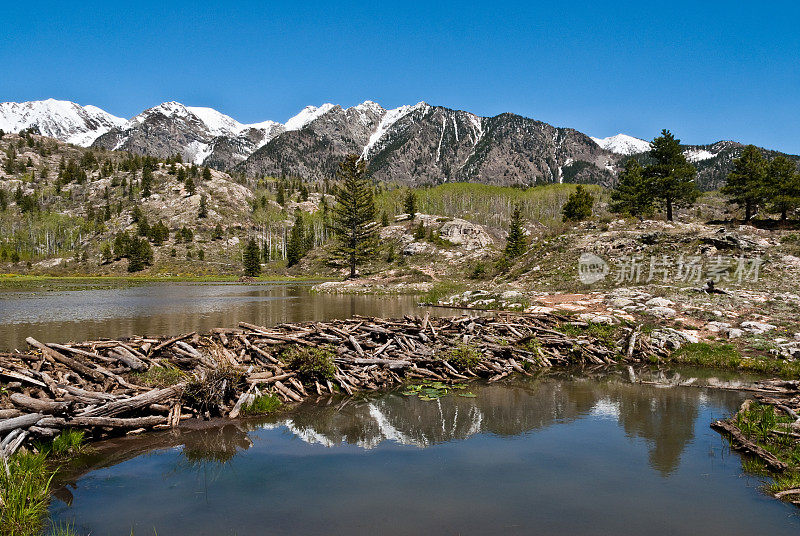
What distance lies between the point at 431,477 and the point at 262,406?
6.19 metres

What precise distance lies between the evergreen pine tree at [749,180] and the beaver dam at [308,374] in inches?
1712

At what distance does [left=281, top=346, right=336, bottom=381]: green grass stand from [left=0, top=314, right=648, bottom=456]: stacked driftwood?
0.73 ft

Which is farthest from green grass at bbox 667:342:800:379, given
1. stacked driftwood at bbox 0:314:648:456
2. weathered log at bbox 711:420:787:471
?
weathered log at bbox 711:420:787:471

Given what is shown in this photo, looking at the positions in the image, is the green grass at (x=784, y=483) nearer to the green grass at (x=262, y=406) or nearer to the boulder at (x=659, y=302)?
the green grass at (x=262, y=406)

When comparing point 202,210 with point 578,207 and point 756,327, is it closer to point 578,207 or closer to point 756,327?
point 578,207

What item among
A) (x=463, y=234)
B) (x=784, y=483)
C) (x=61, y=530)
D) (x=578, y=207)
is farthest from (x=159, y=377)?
(x=463, y=234)

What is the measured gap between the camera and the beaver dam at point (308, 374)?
9867 millimetres

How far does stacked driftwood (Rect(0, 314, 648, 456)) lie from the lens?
10.2m

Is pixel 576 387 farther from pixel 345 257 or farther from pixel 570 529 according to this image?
pixel 345 257

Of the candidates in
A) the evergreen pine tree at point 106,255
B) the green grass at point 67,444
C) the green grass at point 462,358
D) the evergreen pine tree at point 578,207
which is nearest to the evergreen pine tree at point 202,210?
the evergreen pine tree at point 106,255

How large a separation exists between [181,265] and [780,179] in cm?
14449

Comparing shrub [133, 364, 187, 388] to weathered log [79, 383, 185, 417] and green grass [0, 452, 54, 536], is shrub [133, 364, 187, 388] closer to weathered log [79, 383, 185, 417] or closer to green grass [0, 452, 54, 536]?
weathered log [79, 383, 185, 417]

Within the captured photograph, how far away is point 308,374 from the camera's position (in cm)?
1440

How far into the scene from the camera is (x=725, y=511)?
24.0 feet
